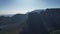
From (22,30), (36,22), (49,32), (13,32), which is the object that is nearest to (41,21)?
(36,22)

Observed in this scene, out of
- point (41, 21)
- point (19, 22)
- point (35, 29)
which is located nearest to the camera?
point (35, 29)

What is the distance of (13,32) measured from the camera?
391 cm

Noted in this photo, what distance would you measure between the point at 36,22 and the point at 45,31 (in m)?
0.45

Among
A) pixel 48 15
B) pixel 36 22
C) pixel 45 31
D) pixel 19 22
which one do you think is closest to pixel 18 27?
pixel 19 22

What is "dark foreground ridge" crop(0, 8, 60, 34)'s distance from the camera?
379 cm

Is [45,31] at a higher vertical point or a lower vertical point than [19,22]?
lower

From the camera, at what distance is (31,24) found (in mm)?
3898

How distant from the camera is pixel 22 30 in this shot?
3832 millimetres

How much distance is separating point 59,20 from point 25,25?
1627 millimetres

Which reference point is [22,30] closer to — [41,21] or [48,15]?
[41,21]

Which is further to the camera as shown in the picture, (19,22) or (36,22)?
(19,22)

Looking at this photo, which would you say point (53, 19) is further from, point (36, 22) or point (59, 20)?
point (36, 22)

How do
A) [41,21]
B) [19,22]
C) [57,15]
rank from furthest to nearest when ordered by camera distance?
1. [57,15]
2. [19,22]
3. [41,21]

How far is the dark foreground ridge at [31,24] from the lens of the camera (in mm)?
3788
